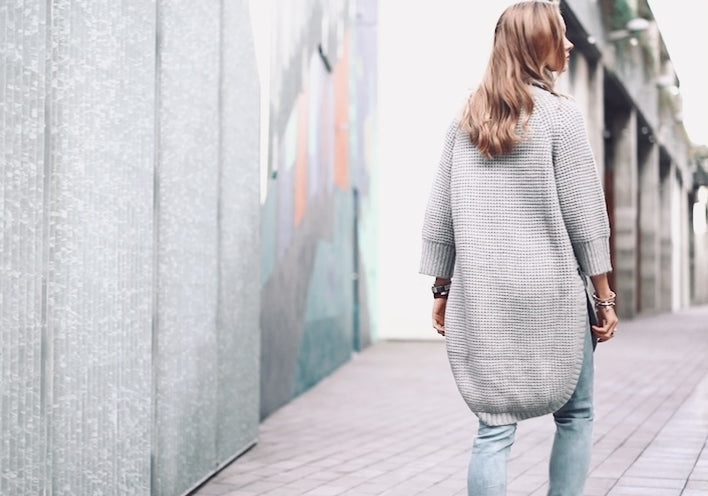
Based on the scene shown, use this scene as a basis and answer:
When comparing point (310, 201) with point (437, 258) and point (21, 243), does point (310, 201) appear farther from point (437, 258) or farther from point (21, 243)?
point (437, 258)

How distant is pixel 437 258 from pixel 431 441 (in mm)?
2982

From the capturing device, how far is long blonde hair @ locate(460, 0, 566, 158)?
2773 mm

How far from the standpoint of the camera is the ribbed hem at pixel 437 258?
2941 millimetres

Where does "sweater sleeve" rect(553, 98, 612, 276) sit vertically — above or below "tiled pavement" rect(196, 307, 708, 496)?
above

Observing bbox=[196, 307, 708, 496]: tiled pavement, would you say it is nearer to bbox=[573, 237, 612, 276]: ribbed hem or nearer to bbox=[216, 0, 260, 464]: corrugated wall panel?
bbox=[216, 0, 260, 464]: corrugated wall panel

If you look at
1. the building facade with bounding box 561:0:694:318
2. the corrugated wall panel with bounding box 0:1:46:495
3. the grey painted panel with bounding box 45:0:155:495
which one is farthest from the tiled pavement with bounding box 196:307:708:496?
the building facade with bounding box 561:0:694:318

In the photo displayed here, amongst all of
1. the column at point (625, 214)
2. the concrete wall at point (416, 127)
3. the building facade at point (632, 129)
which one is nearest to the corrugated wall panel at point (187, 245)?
the concrete wall at point (416, 127)

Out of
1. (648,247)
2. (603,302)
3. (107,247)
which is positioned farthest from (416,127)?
(648,247)

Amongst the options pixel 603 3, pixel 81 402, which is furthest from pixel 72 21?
pixel 603 3

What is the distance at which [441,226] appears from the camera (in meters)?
2.93

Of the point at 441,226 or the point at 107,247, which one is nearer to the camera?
the point at 441,226

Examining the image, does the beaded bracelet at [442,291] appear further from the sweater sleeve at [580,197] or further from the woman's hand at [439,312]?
the sweater sleeve at [580,197]

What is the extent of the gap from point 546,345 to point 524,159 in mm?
496

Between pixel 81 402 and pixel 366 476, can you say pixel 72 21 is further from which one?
pixel 366 476
